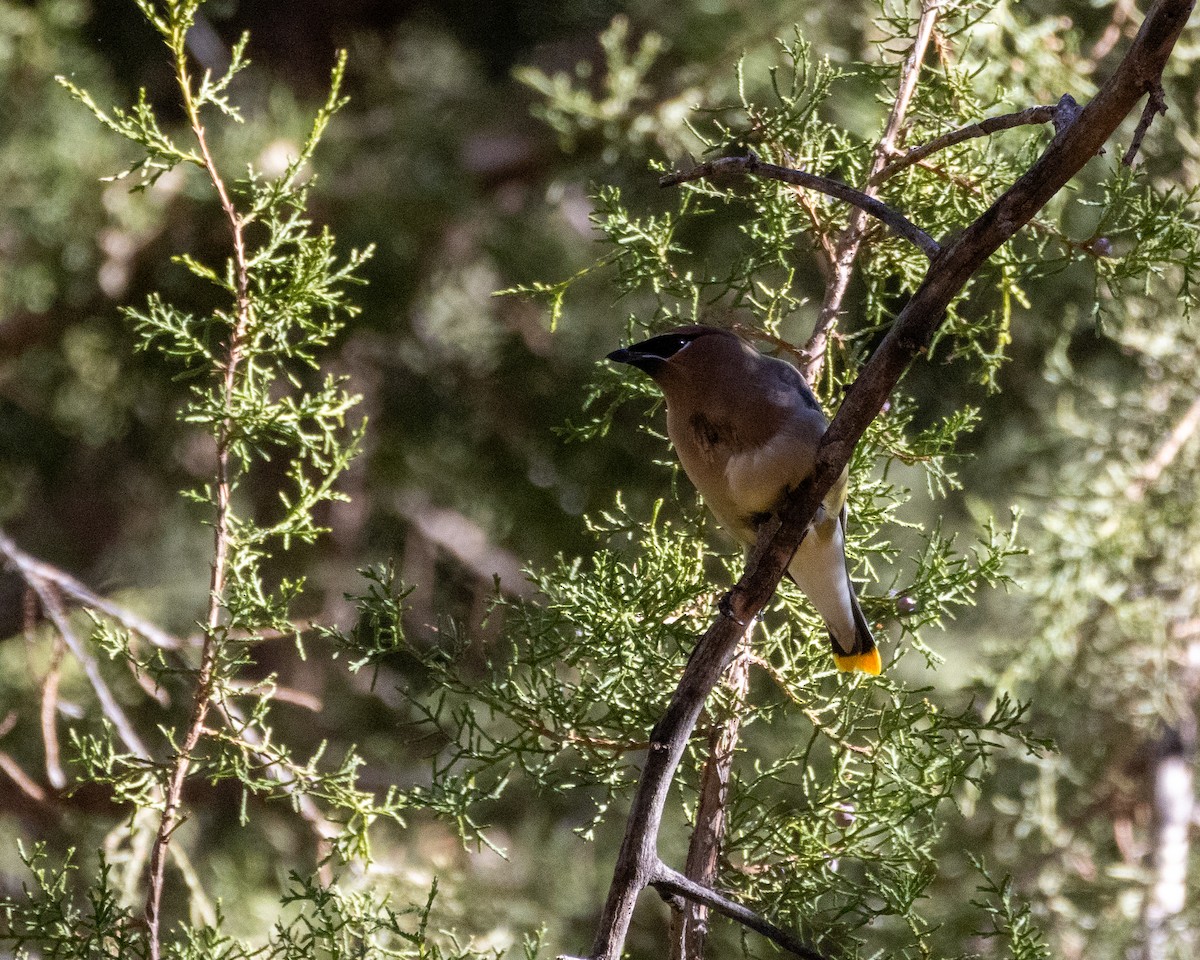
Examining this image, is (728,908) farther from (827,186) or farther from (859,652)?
(827,186)

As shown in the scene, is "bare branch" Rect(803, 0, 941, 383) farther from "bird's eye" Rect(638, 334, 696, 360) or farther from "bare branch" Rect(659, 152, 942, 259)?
"bare branch" Rect(659, 152, 942, 259)

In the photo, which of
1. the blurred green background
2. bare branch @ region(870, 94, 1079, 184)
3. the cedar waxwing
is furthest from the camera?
the blurred green background

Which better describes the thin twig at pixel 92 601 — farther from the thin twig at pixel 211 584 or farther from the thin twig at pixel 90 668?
the thin twig at pixel 211 584

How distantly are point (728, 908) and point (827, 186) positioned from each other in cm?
94

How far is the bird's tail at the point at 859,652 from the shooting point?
2.31 meters

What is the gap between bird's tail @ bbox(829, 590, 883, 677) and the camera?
2.31 m

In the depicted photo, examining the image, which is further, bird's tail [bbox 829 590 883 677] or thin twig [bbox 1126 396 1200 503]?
thin twig [bbox 1126 396 1200 503]

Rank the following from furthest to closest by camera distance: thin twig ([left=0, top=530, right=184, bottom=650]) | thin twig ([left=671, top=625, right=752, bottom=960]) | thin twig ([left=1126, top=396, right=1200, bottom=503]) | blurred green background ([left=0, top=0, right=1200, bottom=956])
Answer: blurred green background ([left=0, top=0, right=1200, bottom=956]) < thin twig ([left=1126, top=396, right=1200, bottom=503]) < thin twig ([left=0, top=530, right=184, bottom=650]) < thin twig ([left=671, top=625, right=752, bottom=960])

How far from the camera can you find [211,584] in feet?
6.84

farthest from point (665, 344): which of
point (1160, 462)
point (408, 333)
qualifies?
point (408, 333)

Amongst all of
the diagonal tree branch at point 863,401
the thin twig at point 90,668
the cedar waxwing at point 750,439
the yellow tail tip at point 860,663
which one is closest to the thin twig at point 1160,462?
the cedar waxwing at point 750,439

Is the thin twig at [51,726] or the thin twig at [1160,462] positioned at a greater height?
the thin twig at [1160,462]

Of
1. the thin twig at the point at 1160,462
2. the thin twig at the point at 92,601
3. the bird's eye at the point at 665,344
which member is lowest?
the thin twig at the point at 92,601

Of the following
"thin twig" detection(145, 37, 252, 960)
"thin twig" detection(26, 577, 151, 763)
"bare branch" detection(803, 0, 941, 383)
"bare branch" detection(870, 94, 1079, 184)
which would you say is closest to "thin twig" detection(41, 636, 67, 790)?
"thin twig" detection(26, 577, 151, 763)
